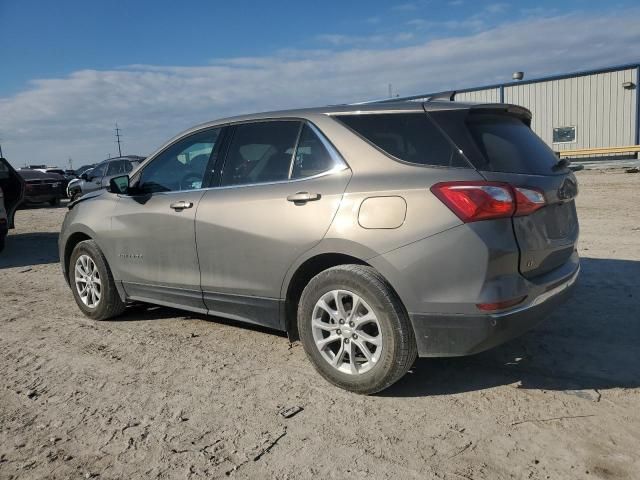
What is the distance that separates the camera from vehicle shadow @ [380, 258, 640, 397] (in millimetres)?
3463

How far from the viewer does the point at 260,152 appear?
4.04 metres

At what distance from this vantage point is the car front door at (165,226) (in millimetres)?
4312

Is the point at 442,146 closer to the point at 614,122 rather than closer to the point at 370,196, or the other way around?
the point at 370,196

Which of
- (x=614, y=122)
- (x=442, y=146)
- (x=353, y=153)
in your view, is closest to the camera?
(x=442, y=146)

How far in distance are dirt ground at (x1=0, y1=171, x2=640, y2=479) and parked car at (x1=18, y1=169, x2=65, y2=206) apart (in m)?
16.4

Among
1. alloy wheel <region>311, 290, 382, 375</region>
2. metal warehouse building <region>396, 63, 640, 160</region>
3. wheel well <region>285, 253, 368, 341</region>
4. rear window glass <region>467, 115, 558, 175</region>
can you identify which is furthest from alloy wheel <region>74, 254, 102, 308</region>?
metal warehouse building <region>396, 63, 640, 160</region>

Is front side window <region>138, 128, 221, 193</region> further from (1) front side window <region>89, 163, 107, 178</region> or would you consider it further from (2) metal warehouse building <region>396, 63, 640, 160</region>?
(2) metal warehouse building <region>396, 63, 640, 160</region>

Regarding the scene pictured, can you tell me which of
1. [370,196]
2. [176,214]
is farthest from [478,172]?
[176,214]

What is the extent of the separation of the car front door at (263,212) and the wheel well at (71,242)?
6.32 ft

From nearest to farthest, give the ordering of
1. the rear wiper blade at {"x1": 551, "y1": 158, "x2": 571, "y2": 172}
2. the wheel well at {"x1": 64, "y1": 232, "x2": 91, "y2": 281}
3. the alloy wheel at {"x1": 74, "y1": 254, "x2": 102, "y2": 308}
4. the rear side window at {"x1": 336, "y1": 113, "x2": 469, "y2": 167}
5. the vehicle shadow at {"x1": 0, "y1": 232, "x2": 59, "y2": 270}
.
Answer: the rear side window at {"x1": 336, "y1": 113, "x2": 469, "y2": 167} → the rear wiper blade at {"x1": 551, "y1": 158, "x2": 571, "y2": 172} → the alloy wheel at {"x1": 74, "y1": 254, "x2": 102, "y2": 308} → the wheel well at {"x1": 64, "y1": 232, "x2": 91, "y2": 281} → the vehicle shadow at {"x1": 0, "y1": 232, "x2": 59, "y2": 270}

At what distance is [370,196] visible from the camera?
3.23 m

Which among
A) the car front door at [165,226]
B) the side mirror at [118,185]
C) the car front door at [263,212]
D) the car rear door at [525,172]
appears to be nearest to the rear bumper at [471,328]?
the car rear door at [525,172]

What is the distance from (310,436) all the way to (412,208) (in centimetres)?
138

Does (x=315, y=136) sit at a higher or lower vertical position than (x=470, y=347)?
higher
